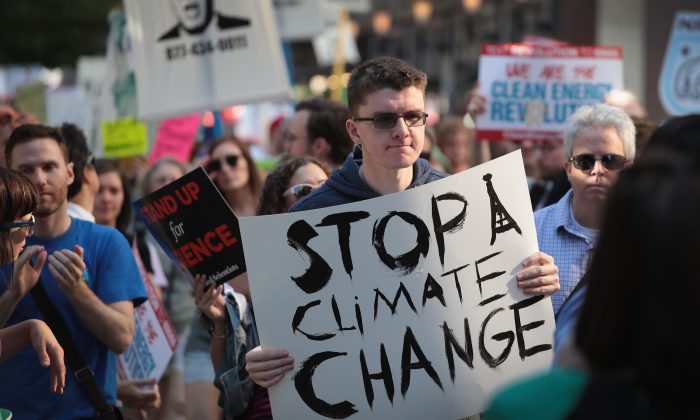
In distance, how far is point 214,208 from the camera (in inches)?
178

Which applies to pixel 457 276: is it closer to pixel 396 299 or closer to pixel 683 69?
pixel 396 299

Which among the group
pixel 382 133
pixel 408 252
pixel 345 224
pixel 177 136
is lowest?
pixel 177 136

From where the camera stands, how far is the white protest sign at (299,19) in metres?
10.9

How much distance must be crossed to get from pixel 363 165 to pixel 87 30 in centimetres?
2914

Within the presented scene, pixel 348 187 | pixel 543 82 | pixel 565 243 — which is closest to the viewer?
pixel 348 187

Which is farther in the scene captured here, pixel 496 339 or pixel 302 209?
pixel 302 209

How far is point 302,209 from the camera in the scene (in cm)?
427

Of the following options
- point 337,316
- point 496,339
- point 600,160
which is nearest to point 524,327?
point 496,339

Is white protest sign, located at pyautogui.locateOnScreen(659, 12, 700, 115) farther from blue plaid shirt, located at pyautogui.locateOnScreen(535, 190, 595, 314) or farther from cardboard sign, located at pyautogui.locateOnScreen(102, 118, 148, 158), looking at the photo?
blue plaid shirt, located at pyautogui.locateOnScreen(535, 190, 595, 314)

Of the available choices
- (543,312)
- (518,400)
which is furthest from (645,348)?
(543,312)

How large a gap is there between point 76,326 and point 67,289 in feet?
0.86

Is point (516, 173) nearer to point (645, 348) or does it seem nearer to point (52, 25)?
point (645, 348)

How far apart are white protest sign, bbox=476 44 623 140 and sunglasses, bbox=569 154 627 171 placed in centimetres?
334

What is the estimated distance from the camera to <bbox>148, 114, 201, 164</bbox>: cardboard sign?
10.5 m
